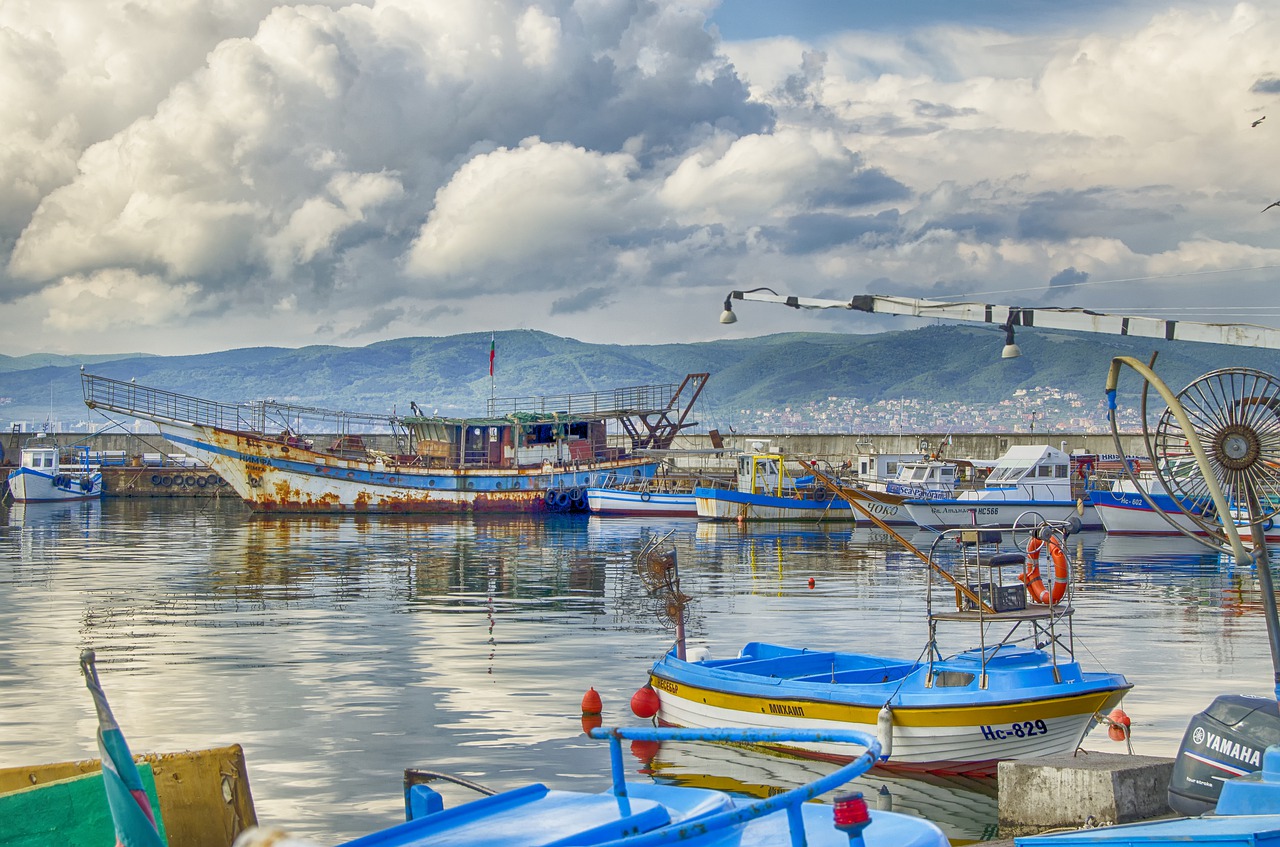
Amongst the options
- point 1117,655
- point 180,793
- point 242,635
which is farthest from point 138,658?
point 1117,655

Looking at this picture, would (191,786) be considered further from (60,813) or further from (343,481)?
(343,481)

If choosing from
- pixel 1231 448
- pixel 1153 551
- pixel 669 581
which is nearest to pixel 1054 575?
pixel 669 581

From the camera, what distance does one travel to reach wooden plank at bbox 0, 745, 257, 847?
697 centimetres

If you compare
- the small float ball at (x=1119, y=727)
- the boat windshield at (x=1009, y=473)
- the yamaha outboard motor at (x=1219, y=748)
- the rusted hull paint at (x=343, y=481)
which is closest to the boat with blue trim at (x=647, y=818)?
the yamaha outboard motor at (x=1219, y=748)

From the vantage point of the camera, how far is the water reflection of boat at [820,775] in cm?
1048

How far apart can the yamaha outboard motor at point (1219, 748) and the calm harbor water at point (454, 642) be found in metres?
2.57

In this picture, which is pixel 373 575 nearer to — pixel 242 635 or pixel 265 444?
pixel 242 635

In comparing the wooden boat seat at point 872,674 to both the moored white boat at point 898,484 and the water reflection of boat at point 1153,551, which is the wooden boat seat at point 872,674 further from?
the moored white boat at point 898,484

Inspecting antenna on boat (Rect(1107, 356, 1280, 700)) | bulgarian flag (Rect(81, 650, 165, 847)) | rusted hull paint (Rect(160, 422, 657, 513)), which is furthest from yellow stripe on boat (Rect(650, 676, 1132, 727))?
rusted hull paint (Rect(160, 422, 657, 513))

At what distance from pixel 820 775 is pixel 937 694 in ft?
4.47

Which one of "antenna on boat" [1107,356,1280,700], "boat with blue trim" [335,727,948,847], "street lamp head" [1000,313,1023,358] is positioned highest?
"street lamp head" [1000,313,1023,358]

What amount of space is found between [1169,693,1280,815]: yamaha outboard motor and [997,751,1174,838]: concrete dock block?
0.52 metres

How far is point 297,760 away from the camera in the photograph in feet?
39.1

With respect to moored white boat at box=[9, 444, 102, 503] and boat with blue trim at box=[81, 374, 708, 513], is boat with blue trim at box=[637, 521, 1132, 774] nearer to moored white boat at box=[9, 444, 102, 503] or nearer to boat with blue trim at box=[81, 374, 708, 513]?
boat with blue trim at box=[81, 374, 708, 513]
